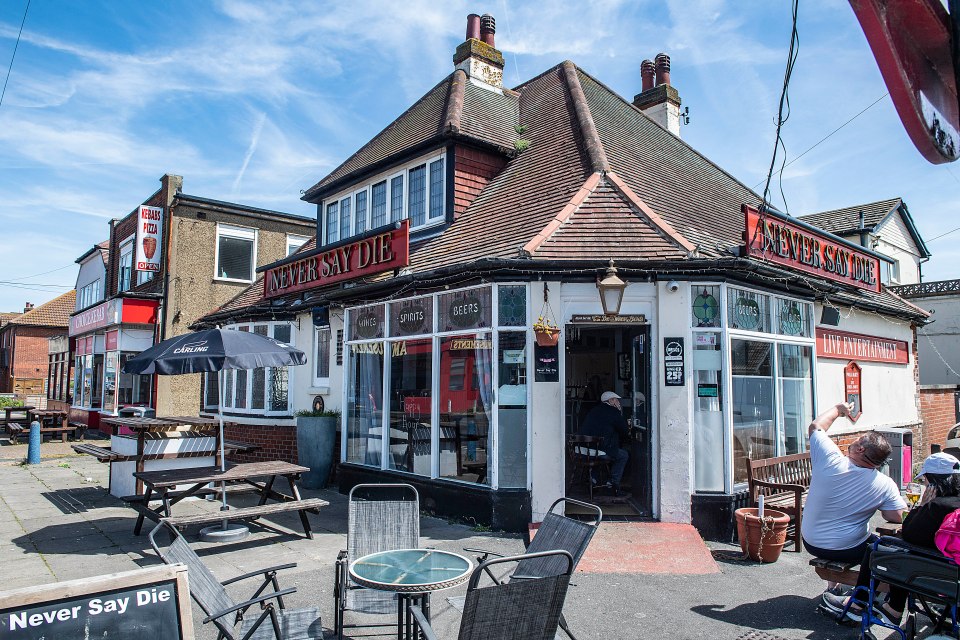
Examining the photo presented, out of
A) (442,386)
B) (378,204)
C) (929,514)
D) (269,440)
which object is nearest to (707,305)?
(442,386)

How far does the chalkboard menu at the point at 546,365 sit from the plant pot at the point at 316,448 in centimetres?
500

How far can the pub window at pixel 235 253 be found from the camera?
66.9 ft

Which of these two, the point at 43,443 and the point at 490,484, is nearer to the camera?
the point at 490,484

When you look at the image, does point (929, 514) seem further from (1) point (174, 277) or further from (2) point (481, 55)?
(1) point (174, 277)

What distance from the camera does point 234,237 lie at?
67.5 feet

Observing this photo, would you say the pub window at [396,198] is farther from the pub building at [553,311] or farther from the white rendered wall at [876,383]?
the white rendered wall at [876,383]

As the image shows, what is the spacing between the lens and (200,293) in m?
20.0

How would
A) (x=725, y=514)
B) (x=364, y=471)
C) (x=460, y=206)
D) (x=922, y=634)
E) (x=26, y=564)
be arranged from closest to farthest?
(x=922, y=634) → (x=26, y=564) → (x=725, y=514) → (x=364, y=471) → (x=460, y=206)

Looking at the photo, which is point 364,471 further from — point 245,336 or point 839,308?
point 839,308

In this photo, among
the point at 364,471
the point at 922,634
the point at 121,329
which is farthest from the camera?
the point at 121,329

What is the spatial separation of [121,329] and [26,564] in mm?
14440

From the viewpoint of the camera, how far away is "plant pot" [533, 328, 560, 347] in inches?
322

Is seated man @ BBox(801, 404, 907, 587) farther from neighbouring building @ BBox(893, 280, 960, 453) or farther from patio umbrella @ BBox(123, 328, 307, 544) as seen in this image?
neighbouring building @ BBox(893, 280, 960, 453)

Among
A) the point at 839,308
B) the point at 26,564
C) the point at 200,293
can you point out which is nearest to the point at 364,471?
the point at 26,564
